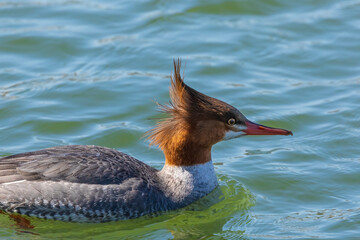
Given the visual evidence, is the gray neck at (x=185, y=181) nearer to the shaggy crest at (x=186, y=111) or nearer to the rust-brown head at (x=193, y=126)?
the rust-brown head at (x=193, y=126)

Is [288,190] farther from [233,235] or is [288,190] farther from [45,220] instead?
[45,220]

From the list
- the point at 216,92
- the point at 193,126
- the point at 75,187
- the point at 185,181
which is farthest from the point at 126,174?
Answer: the point at 216,92

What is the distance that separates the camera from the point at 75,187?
8531 millimetres

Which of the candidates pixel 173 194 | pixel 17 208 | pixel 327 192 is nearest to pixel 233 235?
pixel 173 194

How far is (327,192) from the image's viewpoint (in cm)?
983

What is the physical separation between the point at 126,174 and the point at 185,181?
2.80 ft

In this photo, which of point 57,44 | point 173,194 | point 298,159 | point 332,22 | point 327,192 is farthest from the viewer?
point 332,22

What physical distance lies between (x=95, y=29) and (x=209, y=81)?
2897mm

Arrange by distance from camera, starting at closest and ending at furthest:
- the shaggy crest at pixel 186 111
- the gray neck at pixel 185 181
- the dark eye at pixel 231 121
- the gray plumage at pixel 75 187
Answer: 1. the gray plumage at pixel 75 187
2. the shaggy crest at pixel 186 111
3. the dark eye at pixel 231 121
4. the gray neck at pixel 185 181

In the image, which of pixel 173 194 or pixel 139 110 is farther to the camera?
pixel 139 110

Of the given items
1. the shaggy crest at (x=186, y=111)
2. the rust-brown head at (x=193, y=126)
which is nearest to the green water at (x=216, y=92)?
the rust-brown head at (x=193, y=126)

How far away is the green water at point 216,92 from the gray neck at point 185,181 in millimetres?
158

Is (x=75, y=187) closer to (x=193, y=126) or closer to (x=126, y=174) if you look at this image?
(x=126, y=174)

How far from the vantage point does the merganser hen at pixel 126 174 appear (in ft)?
28.0
